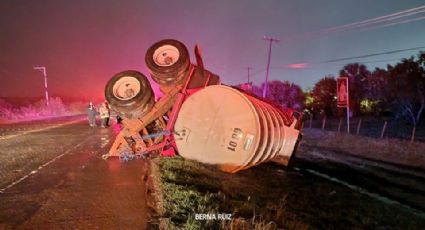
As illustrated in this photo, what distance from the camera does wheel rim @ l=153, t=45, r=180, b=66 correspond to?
9336 mm

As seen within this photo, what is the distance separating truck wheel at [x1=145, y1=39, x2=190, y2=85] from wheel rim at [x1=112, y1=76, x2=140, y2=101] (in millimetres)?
490

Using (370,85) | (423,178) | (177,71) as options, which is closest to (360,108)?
(370,85)

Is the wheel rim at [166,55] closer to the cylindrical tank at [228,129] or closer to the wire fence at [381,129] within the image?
the cylindrical tank at [228,129]

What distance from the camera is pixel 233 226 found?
4426mm

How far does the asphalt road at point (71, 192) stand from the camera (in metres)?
5.18

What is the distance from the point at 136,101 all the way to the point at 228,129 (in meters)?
2.38

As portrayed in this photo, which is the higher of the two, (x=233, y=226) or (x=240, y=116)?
(x=240, y=116)

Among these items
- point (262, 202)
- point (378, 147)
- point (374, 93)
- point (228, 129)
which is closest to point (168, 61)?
point (228, 129)

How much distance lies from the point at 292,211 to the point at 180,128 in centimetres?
333

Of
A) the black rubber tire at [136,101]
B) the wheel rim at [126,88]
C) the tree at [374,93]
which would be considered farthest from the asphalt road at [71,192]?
the tree at [374,93]

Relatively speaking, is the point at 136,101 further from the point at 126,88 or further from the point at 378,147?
the point at 378,147

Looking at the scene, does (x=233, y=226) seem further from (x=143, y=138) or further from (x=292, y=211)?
(x=143, y=138)

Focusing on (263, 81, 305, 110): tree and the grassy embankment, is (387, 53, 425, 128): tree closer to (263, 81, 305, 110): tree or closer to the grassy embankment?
the grassy embankment

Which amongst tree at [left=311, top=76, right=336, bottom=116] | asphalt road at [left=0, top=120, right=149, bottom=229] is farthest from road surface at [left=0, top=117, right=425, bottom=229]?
tree at [left=311, top=76, right=336, bottom=116]
